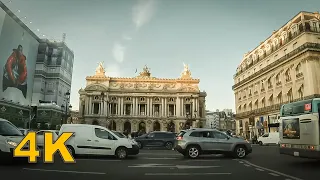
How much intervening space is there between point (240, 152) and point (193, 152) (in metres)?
2.72

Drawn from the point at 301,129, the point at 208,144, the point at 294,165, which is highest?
the point at 301,129

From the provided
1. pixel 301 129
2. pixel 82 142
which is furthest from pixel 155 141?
pixel 301 129

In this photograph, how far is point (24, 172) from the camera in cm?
827

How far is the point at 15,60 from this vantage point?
44.3m

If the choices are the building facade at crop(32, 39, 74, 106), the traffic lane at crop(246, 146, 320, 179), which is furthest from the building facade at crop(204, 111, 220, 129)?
the traffic lane at crop(246, 146, 320, 179)

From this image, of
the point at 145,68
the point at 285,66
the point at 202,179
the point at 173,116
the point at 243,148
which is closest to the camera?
the point at 202,179

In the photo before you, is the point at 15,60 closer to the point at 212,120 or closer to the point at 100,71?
the point at 100,71

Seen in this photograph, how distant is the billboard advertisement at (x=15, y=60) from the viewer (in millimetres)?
40688

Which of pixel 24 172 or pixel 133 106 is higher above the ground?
pixel 133 106

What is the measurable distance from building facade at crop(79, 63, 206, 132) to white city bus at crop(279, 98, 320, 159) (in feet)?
205

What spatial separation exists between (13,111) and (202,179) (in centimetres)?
4784

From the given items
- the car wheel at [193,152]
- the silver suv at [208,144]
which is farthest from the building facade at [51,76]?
the car wheel at [193,152]

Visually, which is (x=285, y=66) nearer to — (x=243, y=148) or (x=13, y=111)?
(x=243, y=148)

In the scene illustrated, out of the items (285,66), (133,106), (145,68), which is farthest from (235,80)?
(145,68)
